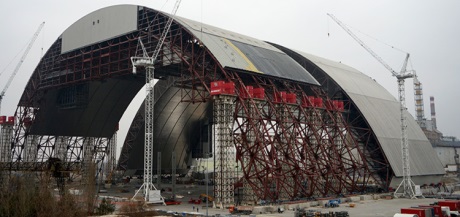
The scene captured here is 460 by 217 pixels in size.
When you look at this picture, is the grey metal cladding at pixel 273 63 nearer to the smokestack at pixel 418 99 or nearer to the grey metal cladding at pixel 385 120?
the grey metal cladding at pixel 385 120

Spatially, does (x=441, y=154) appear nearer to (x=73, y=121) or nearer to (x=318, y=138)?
(x=318, y=138)

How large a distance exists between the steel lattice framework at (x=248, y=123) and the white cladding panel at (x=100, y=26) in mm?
1438

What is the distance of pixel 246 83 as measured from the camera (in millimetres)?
60969

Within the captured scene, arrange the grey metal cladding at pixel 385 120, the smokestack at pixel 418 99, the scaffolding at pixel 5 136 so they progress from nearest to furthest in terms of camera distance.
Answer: the grey metal cladding at pixel 385 120 → the scaffolding at pixel 5 136 → the smokestack at pixel 418 99

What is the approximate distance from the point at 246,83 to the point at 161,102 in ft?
106

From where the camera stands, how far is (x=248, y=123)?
176ft

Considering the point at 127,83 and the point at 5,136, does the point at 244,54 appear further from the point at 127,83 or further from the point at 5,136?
the point at 5,136

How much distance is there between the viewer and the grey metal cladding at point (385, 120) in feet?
243

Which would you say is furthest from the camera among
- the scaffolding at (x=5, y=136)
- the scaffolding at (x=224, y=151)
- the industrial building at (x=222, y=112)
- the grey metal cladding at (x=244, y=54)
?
the scaffolding at (x=5, y=136)

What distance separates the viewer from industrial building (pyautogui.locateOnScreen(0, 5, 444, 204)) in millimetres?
53906

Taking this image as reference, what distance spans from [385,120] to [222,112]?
38913 mm

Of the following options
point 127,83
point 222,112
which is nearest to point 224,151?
point 222,112

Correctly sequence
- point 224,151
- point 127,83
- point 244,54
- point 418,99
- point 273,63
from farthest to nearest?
1. point 418,99
2. point 127,83
3. point 273,63
4. point 244,54
5. point 224,151

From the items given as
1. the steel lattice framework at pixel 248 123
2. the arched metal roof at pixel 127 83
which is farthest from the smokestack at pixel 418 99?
the steel lattice framework at pixel 248 123
